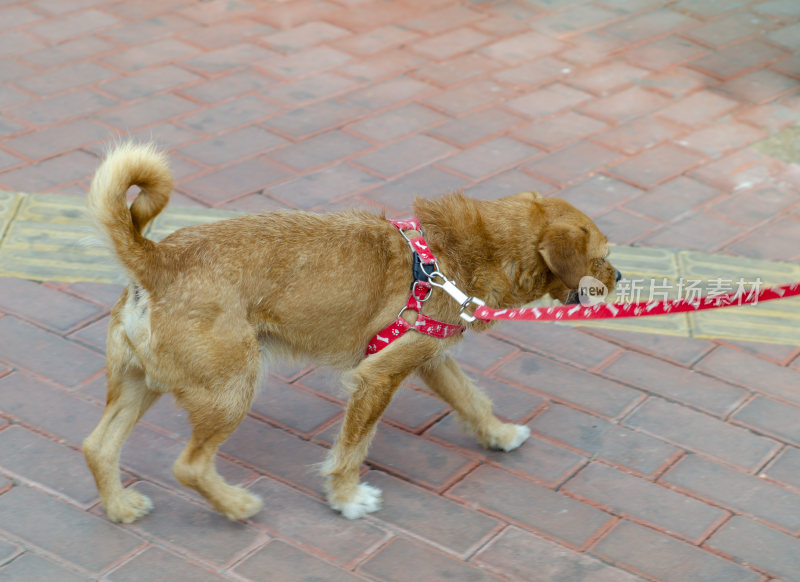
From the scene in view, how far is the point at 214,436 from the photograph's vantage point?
3498mm

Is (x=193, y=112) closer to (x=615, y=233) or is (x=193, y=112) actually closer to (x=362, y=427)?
(x=615, y=233)

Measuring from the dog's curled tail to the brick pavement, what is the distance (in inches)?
36.9

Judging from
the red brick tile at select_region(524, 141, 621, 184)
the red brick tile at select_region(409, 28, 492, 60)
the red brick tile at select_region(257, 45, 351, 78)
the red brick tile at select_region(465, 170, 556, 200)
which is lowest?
the red brick tile at select_region(465, 170, 556, 200)

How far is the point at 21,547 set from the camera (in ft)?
11.2

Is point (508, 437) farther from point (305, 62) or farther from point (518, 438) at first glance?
point (305, 62)

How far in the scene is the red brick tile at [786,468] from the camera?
13.2 feet

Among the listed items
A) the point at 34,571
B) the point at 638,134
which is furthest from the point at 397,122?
the point at 34,571

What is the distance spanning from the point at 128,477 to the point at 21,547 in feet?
1.63

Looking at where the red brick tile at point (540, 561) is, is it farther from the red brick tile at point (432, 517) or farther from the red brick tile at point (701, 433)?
the red brick tile at point (701, 433)

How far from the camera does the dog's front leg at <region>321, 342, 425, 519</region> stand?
11.9ft

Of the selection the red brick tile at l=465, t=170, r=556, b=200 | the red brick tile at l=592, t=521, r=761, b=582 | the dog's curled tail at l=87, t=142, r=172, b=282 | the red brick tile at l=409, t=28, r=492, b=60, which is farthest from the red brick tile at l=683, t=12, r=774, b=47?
the dog's curled tail at l=87, t=142, r=172, b=282

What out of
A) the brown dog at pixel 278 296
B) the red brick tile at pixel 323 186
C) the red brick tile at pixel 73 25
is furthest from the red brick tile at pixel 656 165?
the red brick tile at pixel 73 25

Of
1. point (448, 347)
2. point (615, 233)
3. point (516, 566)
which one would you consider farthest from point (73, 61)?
point (516, 566)

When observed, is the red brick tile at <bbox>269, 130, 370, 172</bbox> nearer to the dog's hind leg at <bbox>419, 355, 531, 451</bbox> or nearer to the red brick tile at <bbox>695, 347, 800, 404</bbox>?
the dog's hind leg at <bbox>419, 355, 531, 451</bbox>
